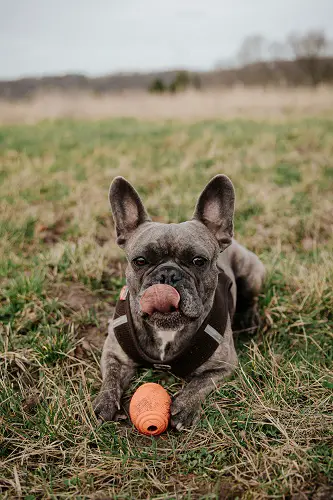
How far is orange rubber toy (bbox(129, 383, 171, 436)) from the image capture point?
250cm

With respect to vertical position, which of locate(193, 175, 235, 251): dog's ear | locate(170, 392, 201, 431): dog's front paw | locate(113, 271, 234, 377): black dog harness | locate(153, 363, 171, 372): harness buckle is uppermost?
locate(193, 175, 235, 251): dog's ear

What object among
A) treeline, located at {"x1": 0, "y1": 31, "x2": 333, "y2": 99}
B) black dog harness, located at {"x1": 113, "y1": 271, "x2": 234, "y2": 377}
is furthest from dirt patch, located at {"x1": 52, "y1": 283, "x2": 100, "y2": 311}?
treeline, located at {"x1": 0, "y1": 31, "x2": 333, "y2": 99}

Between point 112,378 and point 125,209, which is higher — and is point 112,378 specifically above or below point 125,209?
below

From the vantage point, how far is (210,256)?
2918mm

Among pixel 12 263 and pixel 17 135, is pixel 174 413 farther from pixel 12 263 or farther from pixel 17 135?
pixel 17 135

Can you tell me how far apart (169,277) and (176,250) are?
300 mm

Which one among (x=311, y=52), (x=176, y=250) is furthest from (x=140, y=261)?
(x=311, y=52)

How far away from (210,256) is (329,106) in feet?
42.7

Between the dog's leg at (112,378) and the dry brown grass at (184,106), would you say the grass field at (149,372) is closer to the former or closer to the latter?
the dog's leg at (112,378)

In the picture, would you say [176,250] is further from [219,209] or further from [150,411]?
[150,411]

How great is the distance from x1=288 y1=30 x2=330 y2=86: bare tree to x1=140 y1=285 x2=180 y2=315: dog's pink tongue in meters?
37.0

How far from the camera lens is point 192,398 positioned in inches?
106

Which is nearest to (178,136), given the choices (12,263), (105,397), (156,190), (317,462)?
(156,190)

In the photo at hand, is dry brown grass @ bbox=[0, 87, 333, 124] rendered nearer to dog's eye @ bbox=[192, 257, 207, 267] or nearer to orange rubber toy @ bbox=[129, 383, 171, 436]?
dog's eye @ bbox=[192, 257, 207, 267]
